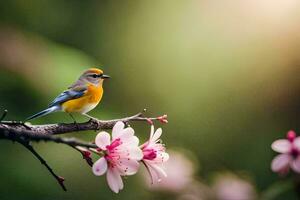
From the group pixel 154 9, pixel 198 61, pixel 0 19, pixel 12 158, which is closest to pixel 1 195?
pixel 12 158

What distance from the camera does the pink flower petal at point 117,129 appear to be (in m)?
1.29

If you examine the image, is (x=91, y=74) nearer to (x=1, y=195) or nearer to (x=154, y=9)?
(x=1, y=195)

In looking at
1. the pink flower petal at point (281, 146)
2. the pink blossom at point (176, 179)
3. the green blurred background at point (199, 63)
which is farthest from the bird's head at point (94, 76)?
the green blurred background at point (199, 63)

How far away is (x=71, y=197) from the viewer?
5.09 metres

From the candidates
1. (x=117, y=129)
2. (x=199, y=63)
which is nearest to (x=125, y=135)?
(x=117, y=129)

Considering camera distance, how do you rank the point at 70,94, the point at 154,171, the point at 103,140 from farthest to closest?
the point at 70,94 → the point at 154,171 → the point at 103,140

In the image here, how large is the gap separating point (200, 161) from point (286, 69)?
4.73 feet

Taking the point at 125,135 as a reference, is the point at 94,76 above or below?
above

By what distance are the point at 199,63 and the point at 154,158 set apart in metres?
5.72

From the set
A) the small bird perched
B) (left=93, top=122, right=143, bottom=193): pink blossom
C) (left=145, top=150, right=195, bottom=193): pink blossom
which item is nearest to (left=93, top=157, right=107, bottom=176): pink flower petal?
(left=93, top=122, right=143, bottom=193): pink blossom

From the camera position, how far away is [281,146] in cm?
173

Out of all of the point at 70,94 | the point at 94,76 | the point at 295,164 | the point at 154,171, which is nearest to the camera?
the point at 154,171

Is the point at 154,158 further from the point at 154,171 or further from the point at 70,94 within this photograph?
the point at 70,94

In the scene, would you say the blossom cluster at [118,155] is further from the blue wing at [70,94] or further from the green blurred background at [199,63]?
the green blurred background at [199,63]
